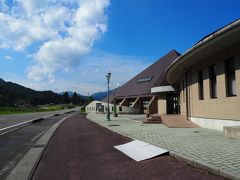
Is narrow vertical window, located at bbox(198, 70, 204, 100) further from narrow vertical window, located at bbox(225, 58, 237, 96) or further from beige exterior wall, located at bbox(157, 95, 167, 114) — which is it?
beige exterior wall, located at bbox(157, 95, 167, 114)

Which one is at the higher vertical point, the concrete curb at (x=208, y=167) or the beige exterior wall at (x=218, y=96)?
the beige exterior wall at (x=218, y=96)

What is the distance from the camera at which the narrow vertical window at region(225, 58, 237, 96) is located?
14.3 metres

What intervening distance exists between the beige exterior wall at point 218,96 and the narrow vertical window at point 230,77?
18 centimetres

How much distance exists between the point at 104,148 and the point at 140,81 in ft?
168

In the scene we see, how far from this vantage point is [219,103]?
15.4m

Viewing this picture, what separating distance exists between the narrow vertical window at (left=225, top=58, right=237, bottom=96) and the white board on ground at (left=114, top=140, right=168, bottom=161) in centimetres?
579

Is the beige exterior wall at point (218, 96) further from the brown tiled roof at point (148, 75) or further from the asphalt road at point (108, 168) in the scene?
the brown tiled roof at point (148, 75)

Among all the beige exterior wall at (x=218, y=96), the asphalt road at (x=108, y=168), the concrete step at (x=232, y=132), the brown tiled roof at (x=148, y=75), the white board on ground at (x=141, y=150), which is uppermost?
the brown tiled roof at (x=148, y=75)

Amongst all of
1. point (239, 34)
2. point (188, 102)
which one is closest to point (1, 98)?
point (188, 102)

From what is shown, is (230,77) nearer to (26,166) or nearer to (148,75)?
(26,166)

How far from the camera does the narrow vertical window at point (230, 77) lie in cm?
1432

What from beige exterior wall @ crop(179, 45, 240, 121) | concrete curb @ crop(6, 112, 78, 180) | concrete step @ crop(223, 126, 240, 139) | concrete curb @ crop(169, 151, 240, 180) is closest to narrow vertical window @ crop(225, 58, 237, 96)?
beige exterior wall @ crop(179, 45, 240, 121)

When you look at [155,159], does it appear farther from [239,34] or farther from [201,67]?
[201,67]

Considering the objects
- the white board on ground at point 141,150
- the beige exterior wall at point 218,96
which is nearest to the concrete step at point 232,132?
the beige exterior wall at point 218,96
